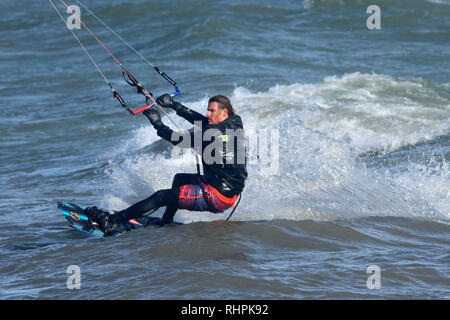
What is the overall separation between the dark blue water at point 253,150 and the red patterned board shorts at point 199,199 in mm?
250

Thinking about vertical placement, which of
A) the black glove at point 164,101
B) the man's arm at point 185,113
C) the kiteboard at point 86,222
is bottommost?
the kiteboard at point 86,222

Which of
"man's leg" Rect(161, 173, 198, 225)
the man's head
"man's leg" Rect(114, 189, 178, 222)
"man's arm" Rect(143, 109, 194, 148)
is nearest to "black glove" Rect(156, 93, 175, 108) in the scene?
"man's arm" Rect(143, 109, 194, 148)

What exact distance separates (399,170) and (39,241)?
500 centimetres

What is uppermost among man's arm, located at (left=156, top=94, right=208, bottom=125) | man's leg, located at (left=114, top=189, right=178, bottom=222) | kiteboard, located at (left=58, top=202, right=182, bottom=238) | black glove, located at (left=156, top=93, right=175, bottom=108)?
black glove, located at (left=156, top=93, right=175, bottom=108)

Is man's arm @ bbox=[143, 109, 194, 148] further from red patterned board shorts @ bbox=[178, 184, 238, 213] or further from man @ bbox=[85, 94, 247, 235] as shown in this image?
red patterned board shorts @ bbox=[178, 184, 238, 213]

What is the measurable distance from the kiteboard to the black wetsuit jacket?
84 cm

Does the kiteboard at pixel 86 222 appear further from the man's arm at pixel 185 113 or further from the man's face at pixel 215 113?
the man's face at pixel 215 113

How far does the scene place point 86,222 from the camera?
6547 millimetres

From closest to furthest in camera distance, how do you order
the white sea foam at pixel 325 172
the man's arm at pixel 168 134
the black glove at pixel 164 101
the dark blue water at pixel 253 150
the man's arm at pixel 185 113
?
the dark blue water at pixel 253 150 < the man's arm at pixel 168 134 < the black glove at pixel 164 101 < the man's arm at pixel 185 113 < the white sea foam at pixel 325 172

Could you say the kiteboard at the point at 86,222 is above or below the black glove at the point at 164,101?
below

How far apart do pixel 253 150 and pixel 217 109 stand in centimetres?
386

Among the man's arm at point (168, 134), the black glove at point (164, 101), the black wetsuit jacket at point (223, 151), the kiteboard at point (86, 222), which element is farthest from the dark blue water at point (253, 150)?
the black glove at point (164, 101)

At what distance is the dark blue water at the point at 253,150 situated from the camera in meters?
5.27

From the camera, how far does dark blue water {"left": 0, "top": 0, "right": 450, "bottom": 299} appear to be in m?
5.27
